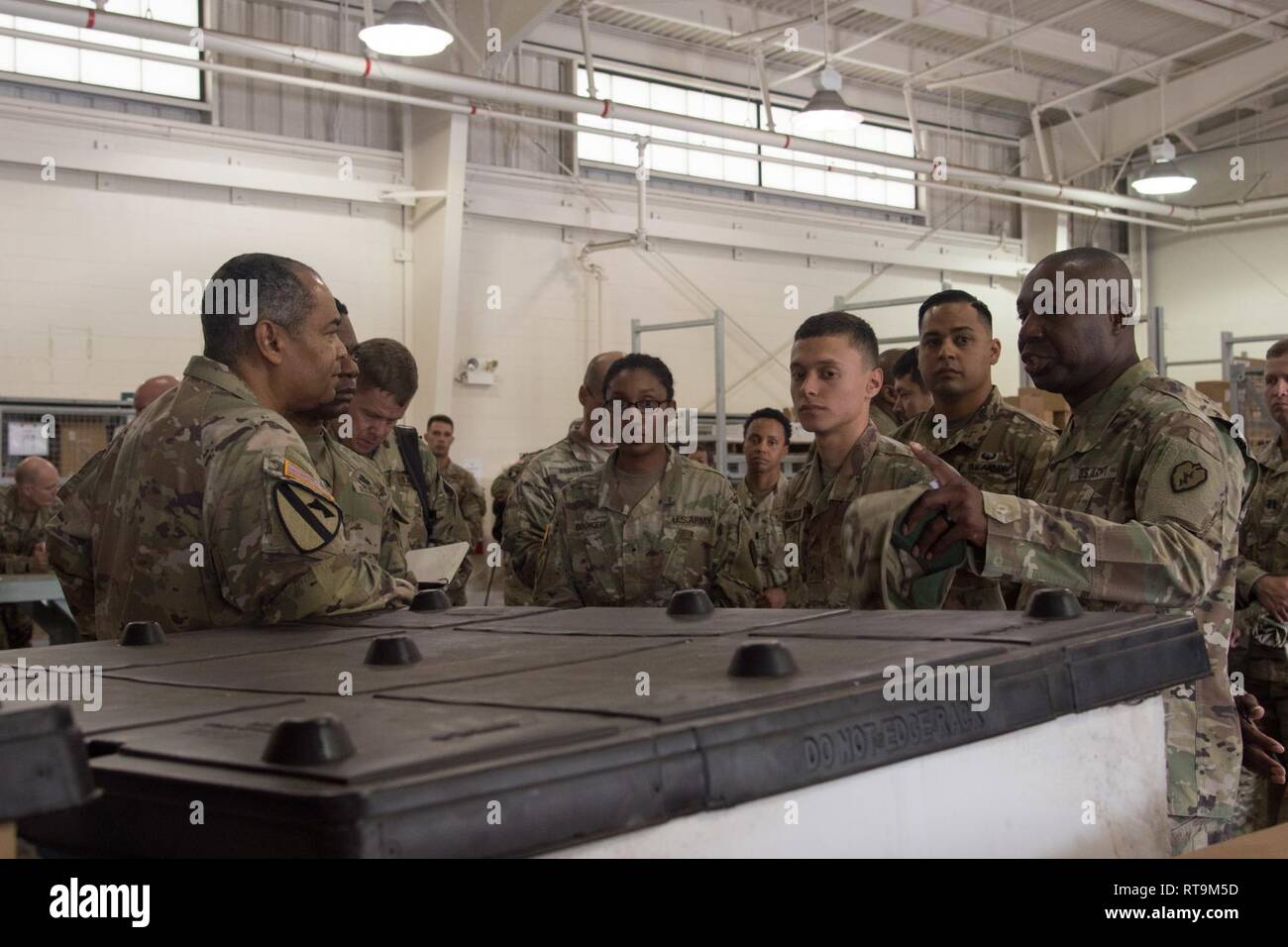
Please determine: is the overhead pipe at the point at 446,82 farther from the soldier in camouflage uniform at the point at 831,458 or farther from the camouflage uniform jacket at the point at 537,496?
the soldier in camouflage uniform at the point at 831,458

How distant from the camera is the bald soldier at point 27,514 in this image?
7328mm

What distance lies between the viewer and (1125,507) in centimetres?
257

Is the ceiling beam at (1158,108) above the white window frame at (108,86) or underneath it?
above

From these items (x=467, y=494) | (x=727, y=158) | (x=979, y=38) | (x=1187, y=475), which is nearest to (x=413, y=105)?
(x=467, y=494)

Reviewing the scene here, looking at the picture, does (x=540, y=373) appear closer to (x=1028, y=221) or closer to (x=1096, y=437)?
(x=1028, y=221)

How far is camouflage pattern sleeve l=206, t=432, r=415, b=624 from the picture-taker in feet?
7.68

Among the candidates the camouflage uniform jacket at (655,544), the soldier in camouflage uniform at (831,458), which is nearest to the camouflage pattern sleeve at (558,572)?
the camouflage uniform jacket at (655,544)

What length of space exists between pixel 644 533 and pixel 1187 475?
1.82m

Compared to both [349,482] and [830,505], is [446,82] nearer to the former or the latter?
[349,482]

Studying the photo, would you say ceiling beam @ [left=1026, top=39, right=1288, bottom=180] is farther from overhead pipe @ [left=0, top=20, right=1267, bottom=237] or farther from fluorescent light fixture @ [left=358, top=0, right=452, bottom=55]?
fluorescent light fixture @ [left=358, top=0, right=452, bottom=55]

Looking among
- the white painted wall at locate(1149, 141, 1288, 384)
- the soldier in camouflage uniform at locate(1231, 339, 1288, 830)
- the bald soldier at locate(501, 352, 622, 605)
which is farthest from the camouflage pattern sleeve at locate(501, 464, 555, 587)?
the white painted wall at locate(1149, 141, 1288, 384)

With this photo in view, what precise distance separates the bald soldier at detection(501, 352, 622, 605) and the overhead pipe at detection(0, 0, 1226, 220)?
4.53 metres
